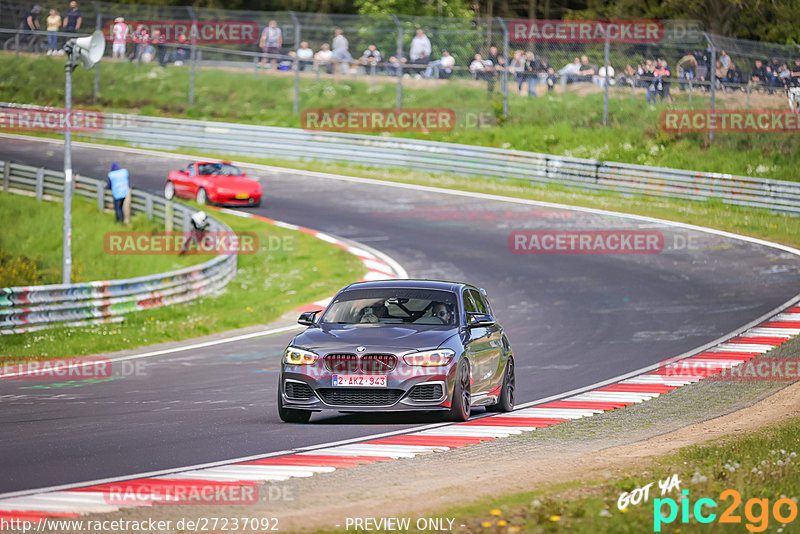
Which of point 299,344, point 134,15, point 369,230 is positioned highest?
point 134,15

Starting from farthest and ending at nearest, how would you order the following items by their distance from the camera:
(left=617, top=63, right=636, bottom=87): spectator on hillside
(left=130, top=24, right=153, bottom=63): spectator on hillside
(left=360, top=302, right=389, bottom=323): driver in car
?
(left=130, top=24, right=153, bottom=63): spectator on hillside
(left=617, top=63, right=636, bottom=87): spectator on hillside
(left=360, top=302, right=389, bottom=323): driver in car

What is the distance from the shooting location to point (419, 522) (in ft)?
22.6

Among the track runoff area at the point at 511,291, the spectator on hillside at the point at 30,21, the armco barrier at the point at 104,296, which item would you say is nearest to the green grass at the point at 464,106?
the spectator on hillside at the point at 30,21

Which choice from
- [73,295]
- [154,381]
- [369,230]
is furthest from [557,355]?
[369,230]

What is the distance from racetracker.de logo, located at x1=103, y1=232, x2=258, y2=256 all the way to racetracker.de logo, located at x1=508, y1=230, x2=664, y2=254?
6500 mm

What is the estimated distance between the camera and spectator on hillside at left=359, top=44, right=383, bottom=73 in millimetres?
39281

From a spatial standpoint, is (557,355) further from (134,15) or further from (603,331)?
(134,15)

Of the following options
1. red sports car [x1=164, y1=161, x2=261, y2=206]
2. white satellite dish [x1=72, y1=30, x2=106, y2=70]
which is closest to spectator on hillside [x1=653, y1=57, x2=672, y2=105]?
red sports car [x1=164, y1=161, x2=261, y2=206]

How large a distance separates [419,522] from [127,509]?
6.45 feet

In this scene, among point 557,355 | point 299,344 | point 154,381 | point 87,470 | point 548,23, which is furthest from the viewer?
point 548,23

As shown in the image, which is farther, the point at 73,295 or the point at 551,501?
the point at 73,295

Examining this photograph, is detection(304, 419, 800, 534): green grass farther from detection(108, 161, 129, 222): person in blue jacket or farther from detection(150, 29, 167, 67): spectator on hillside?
detection(150, 29, 167, 67): spectator on hillside

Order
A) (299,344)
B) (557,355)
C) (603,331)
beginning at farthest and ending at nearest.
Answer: (603,331), (557,355), (299,344)

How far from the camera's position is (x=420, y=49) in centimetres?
3859
